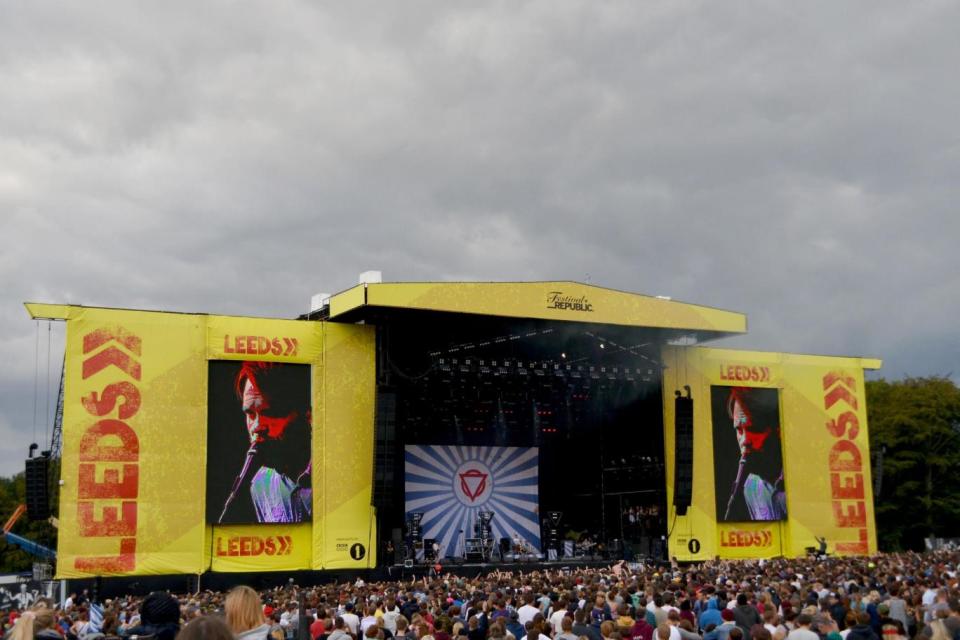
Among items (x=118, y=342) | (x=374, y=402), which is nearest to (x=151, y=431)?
(x=118, y=342)

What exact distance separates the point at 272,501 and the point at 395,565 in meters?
3.90

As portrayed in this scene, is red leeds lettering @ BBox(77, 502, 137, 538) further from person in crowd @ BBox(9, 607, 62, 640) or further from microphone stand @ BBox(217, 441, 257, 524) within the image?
person in crowd @ BBox(9, 607, 62, 640)

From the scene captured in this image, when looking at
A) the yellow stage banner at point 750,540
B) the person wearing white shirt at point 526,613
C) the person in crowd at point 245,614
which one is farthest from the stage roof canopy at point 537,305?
the person in crowd at point 245,614

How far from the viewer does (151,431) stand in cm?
2578

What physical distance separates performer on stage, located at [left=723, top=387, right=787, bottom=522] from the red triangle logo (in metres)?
8.24

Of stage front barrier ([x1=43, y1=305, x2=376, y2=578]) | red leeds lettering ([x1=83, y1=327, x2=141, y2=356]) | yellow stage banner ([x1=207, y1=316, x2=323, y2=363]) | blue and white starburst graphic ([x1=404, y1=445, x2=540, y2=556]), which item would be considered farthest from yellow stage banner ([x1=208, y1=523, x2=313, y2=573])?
blue and white starburst graphic ([x1=404, y1=445, x2=540, y2=556])

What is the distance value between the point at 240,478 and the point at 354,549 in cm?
370

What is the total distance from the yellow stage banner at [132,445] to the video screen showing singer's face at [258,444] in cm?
44

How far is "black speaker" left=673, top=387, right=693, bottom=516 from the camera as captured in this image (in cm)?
3172

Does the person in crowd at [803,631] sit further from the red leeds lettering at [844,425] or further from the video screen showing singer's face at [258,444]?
the red leeds lettering at [844,425]

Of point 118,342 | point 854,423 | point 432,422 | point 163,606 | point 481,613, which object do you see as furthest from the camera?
point 854,423

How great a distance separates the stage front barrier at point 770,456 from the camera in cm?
3325

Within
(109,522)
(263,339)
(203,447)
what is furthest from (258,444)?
(109,522)

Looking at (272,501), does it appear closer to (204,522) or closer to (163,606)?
(204,522)
